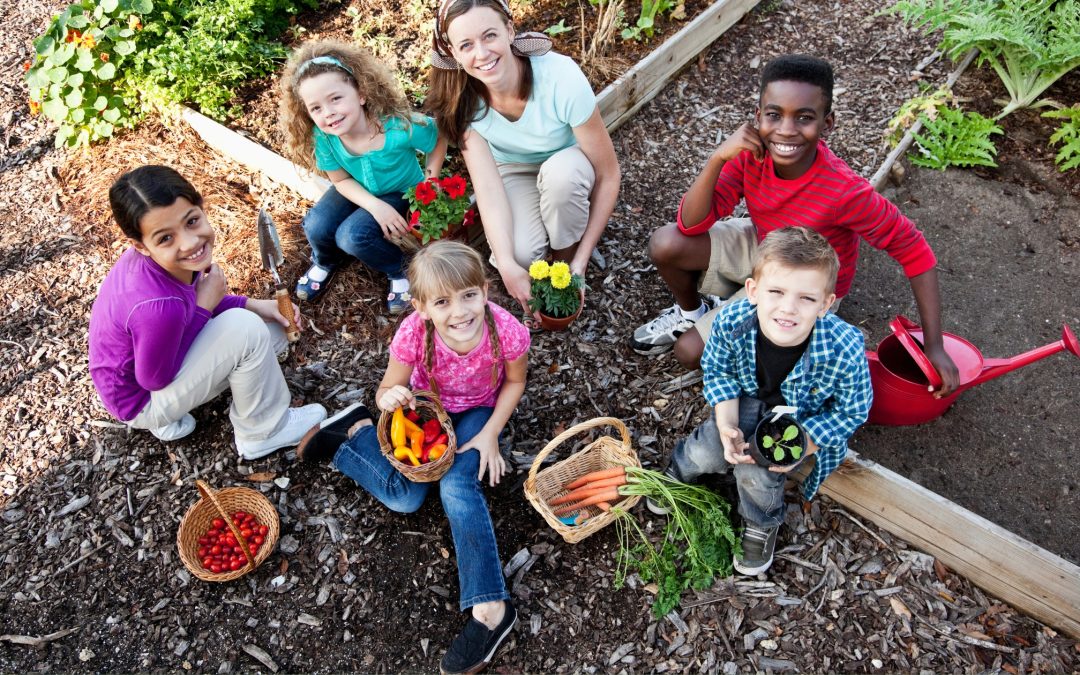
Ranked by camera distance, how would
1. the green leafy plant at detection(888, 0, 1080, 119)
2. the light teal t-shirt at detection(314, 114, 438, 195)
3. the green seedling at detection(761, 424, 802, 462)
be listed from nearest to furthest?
the green seedling at detection(761, 424, 802, 462), the light teal t-shirt at detection(314, 114, 438, 195), the green leafy plant at detection(888, 0, 1080, 119)

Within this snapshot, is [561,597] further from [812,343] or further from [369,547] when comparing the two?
[812,343]

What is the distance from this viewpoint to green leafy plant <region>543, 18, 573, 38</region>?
14.9 feet

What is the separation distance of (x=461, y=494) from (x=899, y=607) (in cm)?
163

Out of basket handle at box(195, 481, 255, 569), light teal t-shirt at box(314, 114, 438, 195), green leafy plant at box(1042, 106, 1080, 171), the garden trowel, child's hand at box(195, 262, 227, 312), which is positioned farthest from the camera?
green leafy plant at box(1042, 106, 1080, 171)

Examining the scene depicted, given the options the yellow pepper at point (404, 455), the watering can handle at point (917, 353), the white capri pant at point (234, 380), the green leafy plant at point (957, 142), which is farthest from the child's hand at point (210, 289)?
the green leafy plant at point (957, 142)


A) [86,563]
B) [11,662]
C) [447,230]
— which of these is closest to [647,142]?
[447,230]

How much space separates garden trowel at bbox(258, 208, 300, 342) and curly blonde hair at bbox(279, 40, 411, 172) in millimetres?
428

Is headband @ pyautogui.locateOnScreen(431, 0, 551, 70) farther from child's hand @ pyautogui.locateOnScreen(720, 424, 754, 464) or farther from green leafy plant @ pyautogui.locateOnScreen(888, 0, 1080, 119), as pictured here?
green leafy plant @ pyautogui.locateOnScreen(888, 0, 1080, 119)

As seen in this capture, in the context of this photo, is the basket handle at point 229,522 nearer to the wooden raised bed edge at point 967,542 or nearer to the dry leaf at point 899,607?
the wooden raised bed edge at point 967,542

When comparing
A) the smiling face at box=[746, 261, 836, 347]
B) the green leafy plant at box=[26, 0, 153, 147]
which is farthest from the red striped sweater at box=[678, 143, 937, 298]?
the green leafy plant at box=[26, 0, 153, 147]

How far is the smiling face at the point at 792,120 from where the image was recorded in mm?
2457

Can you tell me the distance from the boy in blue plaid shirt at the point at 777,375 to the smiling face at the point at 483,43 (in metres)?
1.40

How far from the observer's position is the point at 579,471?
9.41ft

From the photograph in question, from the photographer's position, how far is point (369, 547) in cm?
277
